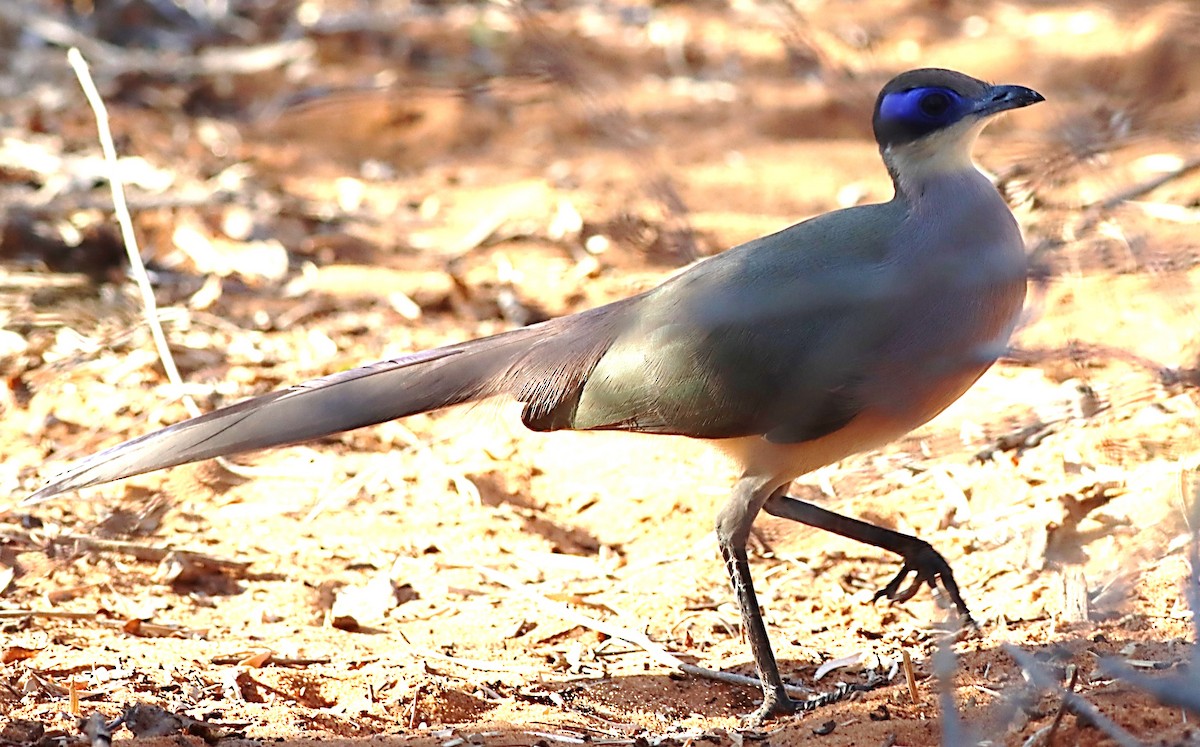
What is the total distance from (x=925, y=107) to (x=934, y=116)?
0.11 feet

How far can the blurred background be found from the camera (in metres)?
3.46

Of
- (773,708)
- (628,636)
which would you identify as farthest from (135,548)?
(773,708)

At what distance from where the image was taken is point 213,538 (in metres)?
4.74

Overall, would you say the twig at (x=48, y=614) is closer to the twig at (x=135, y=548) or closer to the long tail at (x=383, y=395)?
the twig at (x=135, y=548)

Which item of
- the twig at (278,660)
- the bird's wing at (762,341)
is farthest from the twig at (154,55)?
the bird's wing at (762,341)

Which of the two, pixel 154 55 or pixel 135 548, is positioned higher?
pixel 154 55

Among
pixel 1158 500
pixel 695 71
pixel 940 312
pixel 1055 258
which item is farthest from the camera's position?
pixel 695 71

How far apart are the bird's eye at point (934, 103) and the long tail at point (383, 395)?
3.28 ft

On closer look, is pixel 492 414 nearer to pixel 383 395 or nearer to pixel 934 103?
pixel 383 395

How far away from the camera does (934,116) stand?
381 cm

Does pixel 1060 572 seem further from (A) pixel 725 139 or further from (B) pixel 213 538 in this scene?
(A) pixel 725 139

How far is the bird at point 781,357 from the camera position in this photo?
3.52m

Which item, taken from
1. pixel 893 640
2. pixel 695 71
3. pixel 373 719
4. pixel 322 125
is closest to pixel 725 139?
pixel 695 71

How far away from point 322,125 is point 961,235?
6.34 metres
